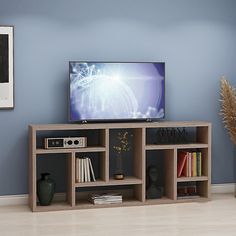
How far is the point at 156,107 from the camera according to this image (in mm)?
6219

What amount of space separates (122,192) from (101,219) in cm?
102

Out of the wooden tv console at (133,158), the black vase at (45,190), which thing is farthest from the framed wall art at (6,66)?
the black vase at (45,190)

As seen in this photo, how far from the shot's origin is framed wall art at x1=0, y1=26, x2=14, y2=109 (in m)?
5.89

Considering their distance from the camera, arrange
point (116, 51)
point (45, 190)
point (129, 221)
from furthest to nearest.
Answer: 1. point (116, 51)
2. point (45, 190)
3. point (129, 221)

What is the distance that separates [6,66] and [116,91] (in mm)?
1169

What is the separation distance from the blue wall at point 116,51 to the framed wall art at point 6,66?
7cm

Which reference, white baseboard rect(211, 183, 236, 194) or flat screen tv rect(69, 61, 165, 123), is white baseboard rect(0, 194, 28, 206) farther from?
white baseboard rect(211, 183, 236, 194)

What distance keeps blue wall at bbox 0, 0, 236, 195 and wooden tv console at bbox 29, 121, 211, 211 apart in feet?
0.85

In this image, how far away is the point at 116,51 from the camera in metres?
6.27

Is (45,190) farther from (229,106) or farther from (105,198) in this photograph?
(229,106)

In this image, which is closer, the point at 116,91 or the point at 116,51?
the point at 116,91

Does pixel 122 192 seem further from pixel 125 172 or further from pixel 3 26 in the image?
pixel 3 26

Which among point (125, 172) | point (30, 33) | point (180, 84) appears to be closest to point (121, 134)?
point (125, 172)

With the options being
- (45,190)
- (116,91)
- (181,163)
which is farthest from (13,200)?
(181,163)
